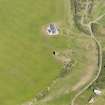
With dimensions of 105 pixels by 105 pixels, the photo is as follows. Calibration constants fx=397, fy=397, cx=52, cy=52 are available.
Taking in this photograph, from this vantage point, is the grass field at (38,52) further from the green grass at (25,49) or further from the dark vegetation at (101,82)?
the dark vegetation at (101,82)

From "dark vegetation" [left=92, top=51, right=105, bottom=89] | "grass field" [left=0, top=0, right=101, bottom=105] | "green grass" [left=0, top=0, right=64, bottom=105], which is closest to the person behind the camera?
"grass field" [left=0, top=0, right=101, bottom=105]

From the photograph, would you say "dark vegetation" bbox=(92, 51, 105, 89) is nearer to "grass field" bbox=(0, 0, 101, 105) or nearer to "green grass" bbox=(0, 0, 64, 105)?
"grass field" bbox=(0, 0, 101, 105)

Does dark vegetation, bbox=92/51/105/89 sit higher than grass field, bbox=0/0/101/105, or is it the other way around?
grass field, bbox=0/0/101/105

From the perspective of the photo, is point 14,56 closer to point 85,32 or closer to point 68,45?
point 68,45

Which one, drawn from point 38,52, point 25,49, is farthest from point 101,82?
point 25,49

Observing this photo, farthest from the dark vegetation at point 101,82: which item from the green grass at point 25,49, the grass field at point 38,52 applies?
the green grass at point 25,49

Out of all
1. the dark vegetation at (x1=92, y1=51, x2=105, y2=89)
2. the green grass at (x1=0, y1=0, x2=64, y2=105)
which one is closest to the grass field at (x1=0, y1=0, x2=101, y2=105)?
the green grass at (x1=0, y1=0, x2=64, y2=105)

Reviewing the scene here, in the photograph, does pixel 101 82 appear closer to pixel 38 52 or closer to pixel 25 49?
pixel 38 52

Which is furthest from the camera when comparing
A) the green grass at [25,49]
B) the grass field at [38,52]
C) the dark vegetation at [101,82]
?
the dark vegetation at [101,82]

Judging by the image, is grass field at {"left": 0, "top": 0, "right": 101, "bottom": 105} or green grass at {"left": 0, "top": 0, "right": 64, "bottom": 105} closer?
grass field at {"left": 0, "top": 0, "right": 101, "bottom": 105}

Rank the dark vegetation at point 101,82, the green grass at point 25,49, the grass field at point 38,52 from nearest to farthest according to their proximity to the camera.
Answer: the grass field at point 38,52 → the green grass at point 25,49 → the dark vegetation at point 101,82

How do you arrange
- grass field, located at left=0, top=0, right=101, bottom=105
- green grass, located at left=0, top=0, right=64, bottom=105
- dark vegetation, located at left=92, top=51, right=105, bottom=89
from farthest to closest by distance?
dark vegetation, located at left=92, top=51, right=105, bottom=89 → green grass, located at left=0, top=0, right=64, bottom=105 → grass field, located at left=0, top=0, right=101, bottom=105

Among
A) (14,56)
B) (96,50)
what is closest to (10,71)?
(14,56)
